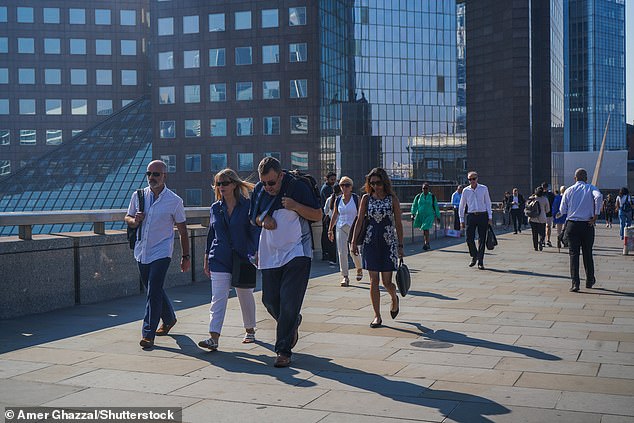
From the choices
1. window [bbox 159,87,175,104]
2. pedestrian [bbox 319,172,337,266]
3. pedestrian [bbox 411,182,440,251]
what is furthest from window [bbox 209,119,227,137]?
pedestrian [bbox 319,172,337,266]

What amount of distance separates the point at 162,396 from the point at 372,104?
76076 mm

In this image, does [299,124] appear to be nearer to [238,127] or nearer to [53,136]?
[238,127]

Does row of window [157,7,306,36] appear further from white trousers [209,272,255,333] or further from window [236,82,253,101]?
white trousers [209,272,255,333]

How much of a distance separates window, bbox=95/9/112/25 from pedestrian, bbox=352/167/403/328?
81030 millimetres

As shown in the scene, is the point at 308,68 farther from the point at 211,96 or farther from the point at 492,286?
the point at 492,286

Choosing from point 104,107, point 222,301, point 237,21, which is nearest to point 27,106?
point 104,107

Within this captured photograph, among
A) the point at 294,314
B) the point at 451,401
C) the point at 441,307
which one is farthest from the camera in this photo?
the point at 441,307

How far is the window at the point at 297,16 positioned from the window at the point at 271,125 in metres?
8.05

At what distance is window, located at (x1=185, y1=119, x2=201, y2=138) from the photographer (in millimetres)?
72562

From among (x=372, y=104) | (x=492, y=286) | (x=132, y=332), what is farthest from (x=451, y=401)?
(x=372, y=104)

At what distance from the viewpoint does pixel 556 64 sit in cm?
8712

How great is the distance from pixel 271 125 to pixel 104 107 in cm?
2347

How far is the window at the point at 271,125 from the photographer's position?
71.4m

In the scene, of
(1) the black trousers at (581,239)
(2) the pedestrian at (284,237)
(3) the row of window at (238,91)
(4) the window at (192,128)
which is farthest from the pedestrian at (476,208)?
(4) the window at (192,128)
